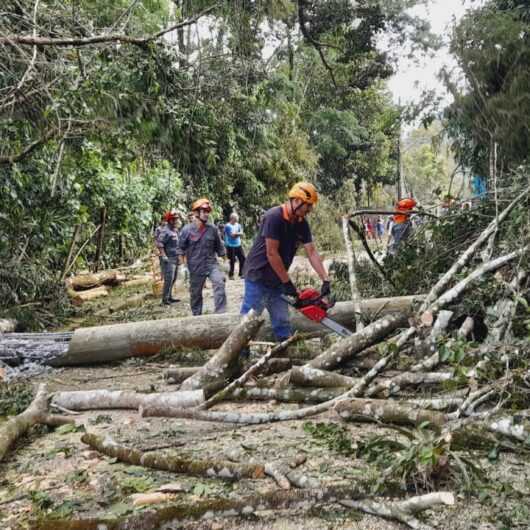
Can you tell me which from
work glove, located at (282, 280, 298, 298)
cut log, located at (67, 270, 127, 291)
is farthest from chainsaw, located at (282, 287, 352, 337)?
cut log, located at (67, 270, 127, 291)

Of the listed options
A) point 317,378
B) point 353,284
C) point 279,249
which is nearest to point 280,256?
point 279,249

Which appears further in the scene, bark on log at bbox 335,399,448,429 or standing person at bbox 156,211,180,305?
standing person at bbox 156,211,180,305

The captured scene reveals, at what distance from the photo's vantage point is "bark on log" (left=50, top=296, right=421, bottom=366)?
5.86m

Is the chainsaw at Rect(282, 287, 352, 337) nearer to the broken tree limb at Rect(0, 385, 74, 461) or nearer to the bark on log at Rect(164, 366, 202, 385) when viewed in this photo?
the bark on log at Rect(164, 366, 202, 385)

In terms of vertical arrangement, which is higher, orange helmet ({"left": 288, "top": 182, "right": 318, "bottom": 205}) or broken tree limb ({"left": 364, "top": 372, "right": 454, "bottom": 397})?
orange helmet ({"left": 288, "top": 182, "right": 318, "bottom": 205})

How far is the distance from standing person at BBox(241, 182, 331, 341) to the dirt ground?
142cm

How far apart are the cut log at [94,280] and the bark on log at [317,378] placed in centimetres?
772

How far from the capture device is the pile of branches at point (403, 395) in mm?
2475

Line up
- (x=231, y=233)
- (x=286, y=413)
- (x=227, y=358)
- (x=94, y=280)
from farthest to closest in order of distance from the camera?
(x=231, y=233) → (x=94, y=280) → (x=227, y=358) → (x=286, y=413)

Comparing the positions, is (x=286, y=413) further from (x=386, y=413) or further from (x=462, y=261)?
(x=462, y=261)

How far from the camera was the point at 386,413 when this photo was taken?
3.30 metres

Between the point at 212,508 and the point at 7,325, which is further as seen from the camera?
the point at 7,325

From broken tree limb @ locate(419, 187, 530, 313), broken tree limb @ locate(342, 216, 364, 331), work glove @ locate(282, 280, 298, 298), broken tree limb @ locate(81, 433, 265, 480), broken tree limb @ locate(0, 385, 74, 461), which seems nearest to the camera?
broken tree limb @ locate(81, 433, 265, 480)

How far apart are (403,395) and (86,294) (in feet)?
27.4
